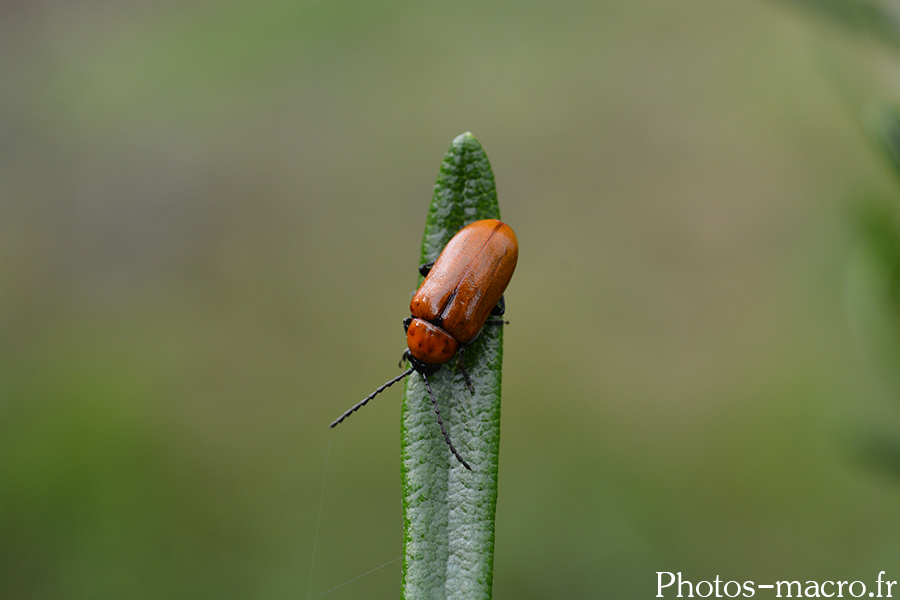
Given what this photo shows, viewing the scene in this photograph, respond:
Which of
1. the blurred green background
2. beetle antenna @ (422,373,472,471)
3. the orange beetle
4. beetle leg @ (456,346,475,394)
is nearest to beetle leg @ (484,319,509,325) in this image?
the orange beetle

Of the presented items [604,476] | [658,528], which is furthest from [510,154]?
[658,528]

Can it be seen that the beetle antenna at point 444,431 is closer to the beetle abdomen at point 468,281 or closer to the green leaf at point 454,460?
the green leaf at point 454,460

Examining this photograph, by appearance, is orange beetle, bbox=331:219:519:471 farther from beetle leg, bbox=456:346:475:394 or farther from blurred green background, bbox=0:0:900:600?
blurred green background, bbox=0:0:900:600

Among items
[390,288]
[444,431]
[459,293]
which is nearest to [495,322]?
[459,293]

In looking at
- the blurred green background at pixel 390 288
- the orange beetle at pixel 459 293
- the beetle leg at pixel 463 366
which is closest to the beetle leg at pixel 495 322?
the orange beetle at pixel 459 293

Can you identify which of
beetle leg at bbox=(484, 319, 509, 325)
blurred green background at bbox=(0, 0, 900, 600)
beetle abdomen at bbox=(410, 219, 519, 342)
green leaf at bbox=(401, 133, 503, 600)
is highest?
blurred green background at bbox=(0, 0, 900, 600)

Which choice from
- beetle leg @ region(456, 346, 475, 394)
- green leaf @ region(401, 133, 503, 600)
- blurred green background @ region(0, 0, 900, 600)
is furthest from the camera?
blurred green background @ region(0, 0, 900, 600)

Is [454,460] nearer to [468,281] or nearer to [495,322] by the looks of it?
[495,322]
